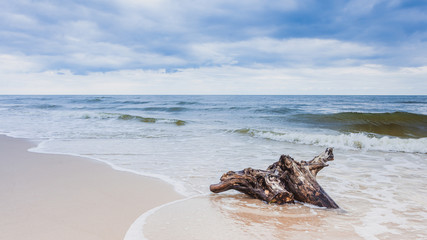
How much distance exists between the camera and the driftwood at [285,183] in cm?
346

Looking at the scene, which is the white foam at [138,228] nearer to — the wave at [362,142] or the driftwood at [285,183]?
the driftwood at [285,183]

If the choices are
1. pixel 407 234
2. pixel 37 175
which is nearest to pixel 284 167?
pixel 407 234

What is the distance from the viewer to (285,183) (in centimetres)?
362

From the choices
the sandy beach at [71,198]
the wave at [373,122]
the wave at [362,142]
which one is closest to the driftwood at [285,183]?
the sandy beach at [71,198]

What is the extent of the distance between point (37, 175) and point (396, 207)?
5.54 m

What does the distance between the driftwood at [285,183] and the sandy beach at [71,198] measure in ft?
3.22

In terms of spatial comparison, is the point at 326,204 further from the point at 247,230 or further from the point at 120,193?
the point at 120,193

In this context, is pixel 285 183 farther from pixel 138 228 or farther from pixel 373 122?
pixel 373 122

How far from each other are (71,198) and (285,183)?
286 centimetres

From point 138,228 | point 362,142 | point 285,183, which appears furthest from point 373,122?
point 138,228

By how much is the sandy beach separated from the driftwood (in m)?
0.98

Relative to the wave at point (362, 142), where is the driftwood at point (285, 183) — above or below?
above

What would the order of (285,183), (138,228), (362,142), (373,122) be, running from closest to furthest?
(138,228) < (285,183) < (362,142) < (373,122)

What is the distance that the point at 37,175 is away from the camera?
4.70 meters
